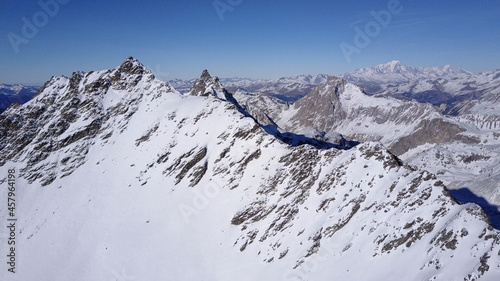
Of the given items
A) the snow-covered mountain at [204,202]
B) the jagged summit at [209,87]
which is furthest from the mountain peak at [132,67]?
the jagged summit at [209,87]

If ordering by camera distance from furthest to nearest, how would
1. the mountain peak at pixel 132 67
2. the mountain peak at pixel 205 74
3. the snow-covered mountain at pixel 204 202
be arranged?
1. the mountain peak at pixel 205 74
2. the mountain peak at pixel 132 67
3. the snow-covered mountain at pixel 204 202

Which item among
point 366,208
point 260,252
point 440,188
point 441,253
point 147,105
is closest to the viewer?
point 441,253

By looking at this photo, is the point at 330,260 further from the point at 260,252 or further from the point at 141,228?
the point at 141,228

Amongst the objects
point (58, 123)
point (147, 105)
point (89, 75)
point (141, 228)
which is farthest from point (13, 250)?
point (89, 75)

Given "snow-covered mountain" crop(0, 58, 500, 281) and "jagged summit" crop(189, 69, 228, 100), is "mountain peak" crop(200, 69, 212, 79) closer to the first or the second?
"jagged summit" crop(189, 69, 228, 100)

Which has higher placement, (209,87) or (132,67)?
(132,67)

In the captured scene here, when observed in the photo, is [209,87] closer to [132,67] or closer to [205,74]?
[205,74]

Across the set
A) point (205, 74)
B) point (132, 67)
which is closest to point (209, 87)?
point (205, 74)

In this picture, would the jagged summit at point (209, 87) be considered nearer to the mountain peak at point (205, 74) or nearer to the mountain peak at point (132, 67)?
the mountain peak at point (205, 74)
